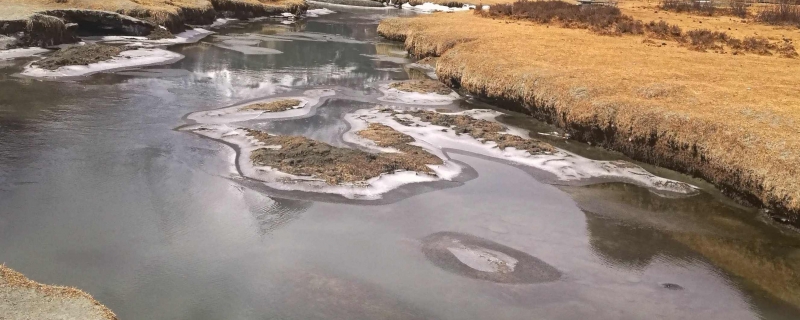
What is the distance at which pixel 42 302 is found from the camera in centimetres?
762

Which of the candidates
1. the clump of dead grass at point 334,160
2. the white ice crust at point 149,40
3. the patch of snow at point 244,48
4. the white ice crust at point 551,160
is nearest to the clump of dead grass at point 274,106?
the white ice crust at point 551,160

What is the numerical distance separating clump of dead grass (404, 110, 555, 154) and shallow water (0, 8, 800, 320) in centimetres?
110

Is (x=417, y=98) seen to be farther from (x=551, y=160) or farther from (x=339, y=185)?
(x=339, y=185)

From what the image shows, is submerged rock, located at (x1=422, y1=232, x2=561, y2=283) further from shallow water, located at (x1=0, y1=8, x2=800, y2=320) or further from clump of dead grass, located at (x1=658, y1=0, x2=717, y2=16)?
clump of dead grass, located at (x1=658, y1=0, x2=717, y2=16)

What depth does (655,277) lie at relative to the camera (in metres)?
11.3

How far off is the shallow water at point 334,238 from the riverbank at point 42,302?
4.12ft

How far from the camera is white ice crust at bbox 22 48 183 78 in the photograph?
2457cm

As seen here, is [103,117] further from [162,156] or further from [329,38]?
[329,38]

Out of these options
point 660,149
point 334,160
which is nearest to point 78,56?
point 334,160

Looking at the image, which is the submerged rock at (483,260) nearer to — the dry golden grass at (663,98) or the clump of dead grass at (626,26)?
the dry golden grass at (663,98)

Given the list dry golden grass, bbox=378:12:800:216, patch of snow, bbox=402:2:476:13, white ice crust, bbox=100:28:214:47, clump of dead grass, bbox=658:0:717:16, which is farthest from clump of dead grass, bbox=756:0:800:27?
patch of snow, bbox=402:2:476:13

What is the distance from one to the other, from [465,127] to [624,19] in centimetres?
2121

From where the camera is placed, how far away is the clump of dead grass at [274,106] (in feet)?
69.3

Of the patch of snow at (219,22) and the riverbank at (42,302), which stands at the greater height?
the patch of snow at (219,22)
